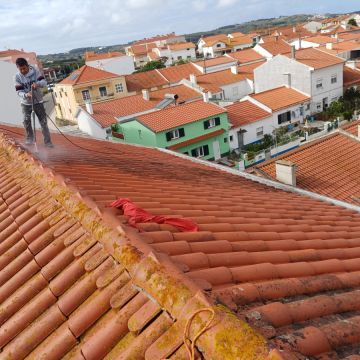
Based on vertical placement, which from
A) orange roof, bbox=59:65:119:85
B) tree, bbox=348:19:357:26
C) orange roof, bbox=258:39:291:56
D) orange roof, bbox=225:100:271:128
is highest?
orange roof, bbox=59:65:119:85

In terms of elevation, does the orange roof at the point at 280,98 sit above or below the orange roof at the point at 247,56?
below

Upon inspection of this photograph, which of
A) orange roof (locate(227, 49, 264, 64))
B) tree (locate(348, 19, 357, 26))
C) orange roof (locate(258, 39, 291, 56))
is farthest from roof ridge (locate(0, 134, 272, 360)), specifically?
tree (locate(348, 19, 357, 26))

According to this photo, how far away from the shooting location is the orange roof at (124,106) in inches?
1393

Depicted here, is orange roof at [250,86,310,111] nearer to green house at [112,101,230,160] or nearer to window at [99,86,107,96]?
green house at [112,101,230,160]

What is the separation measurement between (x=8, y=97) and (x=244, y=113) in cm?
1988

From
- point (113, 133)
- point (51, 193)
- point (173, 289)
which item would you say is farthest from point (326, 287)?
point (113, 133)

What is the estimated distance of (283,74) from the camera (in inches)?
1521

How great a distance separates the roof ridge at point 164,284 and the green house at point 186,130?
2454 cm

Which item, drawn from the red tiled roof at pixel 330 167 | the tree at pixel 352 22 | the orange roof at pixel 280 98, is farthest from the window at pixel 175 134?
the tree at pixel 352 22

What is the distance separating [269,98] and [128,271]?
34.8 metres

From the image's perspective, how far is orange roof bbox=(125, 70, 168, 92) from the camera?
53.4 m

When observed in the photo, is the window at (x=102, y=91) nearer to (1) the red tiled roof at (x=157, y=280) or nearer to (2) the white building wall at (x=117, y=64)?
(2) the white building wall at (x=117, y=64)

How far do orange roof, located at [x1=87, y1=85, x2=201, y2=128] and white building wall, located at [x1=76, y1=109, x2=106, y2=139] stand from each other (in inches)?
17.7

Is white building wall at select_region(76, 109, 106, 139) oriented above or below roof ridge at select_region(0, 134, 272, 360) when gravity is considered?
below
